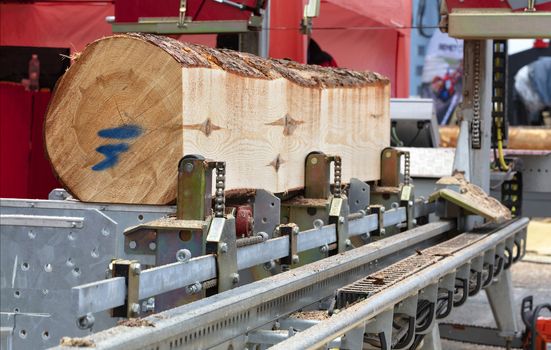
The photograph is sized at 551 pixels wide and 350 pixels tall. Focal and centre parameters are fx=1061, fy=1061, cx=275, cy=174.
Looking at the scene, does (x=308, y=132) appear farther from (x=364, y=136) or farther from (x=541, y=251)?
(x=541, y=251)

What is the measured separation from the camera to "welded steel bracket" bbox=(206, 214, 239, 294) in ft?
12.3

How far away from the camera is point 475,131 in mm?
8062

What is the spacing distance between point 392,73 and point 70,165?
34.5 ft

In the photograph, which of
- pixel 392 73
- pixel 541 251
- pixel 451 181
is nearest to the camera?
pixel 451 181

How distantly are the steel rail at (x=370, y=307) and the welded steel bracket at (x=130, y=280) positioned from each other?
1.43 feet

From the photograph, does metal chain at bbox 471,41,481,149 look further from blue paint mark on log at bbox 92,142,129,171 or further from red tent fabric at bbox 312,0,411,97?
red tent fabric at bbox 312,0,411,97

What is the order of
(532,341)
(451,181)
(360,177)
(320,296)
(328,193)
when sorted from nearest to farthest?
(320,296), (328,193), (360,177), (451,181), (532,341)

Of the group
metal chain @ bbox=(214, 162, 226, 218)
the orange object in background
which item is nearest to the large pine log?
metal chain @ bbox=(214, 162, 226, 218)

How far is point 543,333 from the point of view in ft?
26.2

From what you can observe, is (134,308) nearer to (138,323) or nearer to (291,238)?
(138,323)

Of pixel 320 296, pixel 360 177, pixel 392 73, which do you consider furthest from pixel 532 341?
pixel 392 73

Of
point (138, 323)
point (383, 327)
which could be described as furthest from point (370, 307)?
point (138, 323)

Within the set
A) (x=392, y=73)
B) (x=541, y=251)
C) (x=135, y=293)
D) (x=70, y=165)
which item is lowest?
(x=541, y=251)

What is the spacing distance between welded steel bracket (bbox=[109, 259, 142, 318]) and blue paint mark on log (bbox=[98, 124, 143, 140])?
1.16 m
